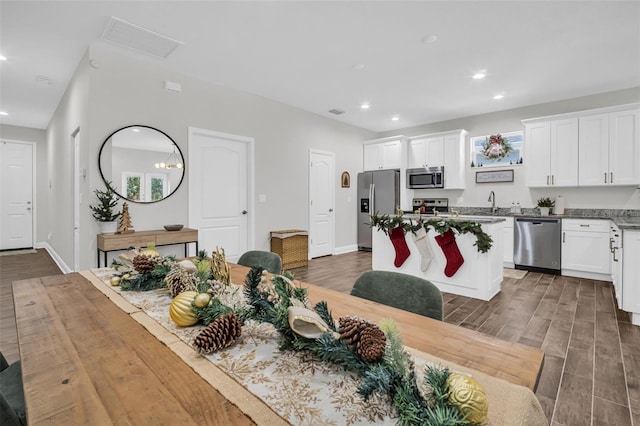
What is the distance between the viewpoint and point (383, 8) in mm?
2721

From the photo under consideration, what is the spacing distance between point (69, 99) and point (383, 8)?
448 cm

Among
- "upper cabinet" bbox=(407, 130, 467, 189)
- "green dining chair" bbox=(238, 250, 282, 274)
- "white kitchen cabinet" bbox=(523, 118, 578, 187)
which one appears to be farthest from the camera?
"upper cabinet" bbox=(407, 130, 467, 189)

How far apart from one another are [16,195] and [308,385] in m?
8.89

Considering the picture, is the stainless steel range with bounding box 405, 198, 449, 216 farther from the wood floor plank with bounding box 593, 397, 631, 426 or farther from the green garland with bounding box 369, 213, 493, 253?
the wood floor plank with bounding box 593, 397, 631, 426

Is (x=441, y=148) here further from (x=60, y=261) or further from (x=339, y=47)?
(x=60, y=261)

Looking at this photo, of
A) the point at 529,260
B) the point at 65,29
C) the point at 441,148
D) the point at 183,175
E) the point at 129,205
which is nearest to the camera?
the point at 65,29

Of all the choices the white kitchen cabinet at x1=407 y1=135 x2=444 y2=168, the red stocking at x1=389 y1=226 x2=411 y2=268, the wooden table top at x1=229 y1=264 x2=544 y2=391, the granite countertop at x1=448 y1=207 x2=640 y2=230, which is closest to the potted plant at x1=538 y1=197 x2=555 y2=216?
the granite countertop at x1=448 y1=207 x2=640 y2=230

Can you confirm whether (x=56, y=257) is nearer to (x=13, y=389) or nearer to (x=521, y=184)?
(x=13, y=389)

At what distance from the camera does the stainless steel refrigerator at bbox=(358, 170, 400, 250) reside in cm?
645

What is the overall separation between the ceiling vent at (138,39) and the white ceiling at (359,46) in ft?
0.25

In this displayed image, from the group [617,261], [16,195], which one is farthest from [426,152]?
[16,195]

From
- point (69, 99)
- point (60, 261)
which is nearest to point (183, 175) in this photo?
point (69, 99)

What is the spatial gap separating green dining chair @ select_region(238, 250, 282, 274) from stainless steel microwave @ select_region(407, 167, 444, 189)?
5.00m

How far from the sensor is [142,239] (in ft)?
11.3
